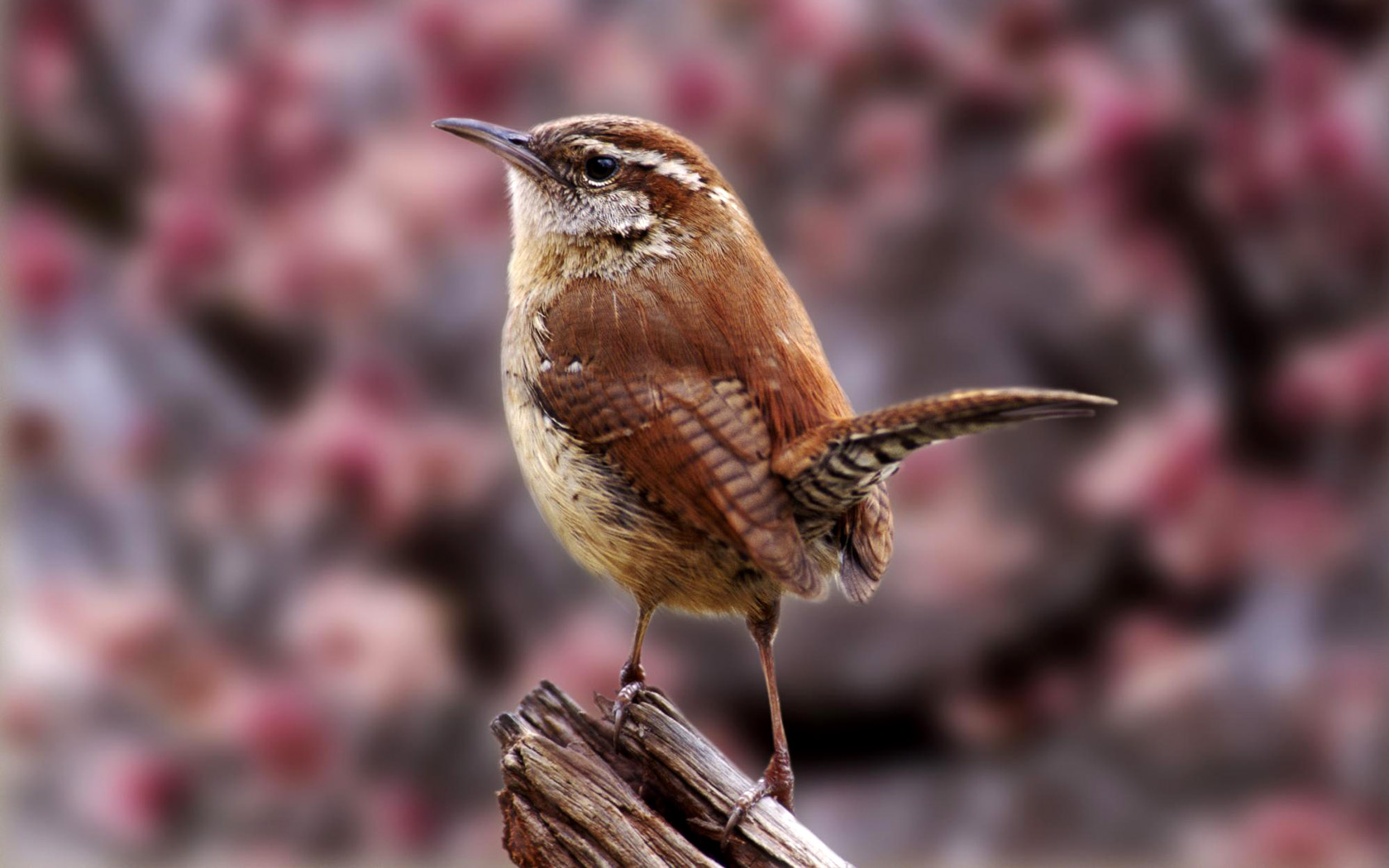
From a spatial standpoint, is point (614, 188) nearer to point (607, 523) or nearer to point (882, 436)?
point (607, 523)

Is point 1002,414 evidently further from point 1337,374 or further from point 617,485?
point 1337,374

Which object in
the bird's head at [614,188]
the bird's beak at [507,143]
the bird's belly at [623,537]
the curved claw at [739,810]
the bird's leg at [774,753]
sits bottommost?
the curved claw at [739,810]

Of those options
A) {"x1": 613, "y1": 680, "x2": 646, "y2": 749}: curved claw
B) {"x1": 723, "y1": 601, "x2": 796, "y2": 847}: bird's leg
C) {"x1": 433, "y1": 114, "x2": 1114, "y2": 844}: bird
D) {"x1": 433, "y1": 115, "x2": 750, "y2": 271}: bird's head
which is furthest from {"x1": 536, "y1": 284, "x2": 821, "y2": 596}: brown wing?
{"x1": 613, "y1": 680, "x2": 646, "y2": 749}: curved claw

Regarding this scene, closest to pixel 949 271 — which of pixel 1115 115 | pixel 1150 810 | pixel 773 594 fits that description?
pixel 1115 115

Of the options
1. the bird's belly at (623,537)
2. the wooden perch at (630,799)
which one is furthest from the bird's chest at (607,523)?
the wooden perch at (630,799)

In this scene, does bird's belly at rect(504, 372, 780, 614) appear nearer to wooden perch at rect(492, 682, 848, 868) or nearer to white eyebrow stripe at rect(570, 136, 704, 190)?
wooden perch at rect(492, 682, 848, 868)

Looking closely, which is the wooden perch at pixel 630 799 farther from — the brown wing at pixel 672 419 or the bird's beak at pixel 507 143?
the bird's beak at pixel 507 143

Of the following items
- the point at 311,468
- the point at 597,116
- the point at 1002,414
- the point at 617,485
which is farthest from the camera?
the point at 311,468
